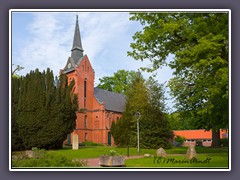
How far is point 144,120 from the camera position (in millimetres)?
16625

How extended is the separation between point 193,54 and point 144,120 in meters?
8.27

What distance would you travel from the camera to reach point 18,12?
754 centimetres

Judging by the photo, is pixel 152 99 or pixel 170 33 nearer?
pixel 170 33

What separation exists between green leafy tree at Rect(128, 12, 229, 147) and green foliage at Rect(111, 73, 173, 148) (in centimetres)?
570

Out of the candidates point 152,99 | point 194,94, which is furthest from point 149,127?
point 194,94

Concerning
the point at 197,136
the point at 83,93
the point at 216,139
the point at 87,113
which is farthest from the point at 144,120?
the point at 216,139

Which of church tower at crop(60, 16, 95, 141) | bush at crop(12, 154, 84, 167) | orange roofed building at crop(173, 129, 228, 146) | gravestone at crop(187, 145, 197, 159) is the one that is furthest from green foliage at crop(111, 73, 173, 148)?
bush at crop(12, 154, 84, 167)

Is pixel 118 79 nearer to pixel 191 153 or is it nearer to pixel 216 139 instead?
pixel 216 139

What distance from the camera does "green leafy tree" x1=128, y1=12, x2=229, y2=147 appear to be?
8.38 m

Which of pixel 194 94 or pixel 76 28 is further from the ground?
pixel 76 28

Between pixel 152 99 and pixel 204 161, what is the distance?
8.72 m

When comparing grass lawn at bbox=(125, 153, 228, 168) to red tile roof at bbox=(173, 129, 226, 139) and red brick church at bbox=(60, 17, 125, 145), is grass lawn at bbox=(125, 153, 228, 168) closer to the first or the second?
red tile roof at bbox=(173, 129, 226, 139)

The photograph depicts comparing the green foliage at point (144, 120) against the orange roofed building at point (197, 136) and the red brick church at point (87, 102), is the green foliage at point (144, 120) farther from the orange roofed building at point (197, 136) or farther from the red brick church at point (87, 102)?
→ the orange roofed building at point (197, 136)
